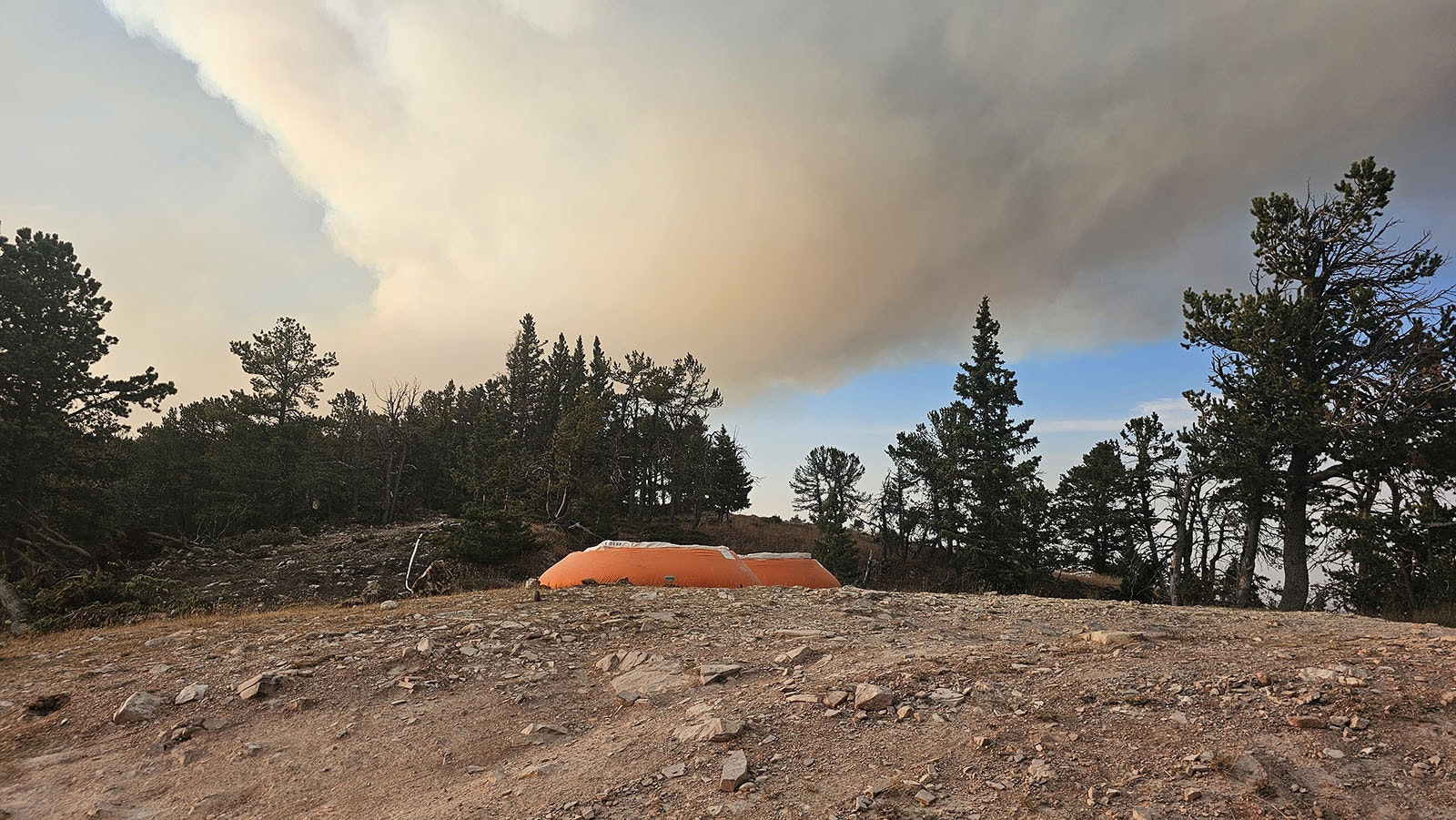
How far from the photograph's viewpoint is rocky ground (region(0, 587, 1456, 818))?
12.4 feet

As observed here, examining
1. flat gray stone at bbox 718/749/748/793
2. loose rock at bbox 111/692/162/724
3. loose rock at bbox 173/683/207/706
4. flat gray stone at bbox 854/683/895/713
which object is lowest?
loose rock at bbox 111/692/162/724

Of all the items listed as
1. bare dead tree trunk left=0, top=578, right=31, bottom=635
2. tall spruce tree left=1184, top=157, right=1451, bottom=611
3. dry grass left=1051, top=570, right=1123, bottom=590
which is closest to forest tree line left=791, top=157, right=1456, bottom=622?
tall spruce tree left=1184, top=157, right=1451, bottom=611

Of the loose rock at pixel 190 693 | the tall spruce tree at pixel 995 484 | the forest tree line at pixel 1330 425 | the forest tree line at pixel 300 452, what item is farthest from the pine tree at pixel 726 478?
the loose rock at pixel 190 693

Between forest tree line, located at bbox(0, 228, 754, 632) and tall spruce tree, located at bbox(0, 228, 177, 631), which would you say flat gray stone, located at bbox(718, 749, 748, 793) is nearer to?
forest tree line, located at bbox(0, 228, 754, 632)

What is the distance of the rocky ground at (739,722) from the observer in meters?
3.78

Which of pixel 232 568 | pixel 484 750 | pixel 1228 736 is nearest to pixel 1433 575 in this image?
pixel 1228 736

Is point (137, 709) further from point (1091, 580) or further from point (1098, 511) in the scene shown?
point (1091, 580)

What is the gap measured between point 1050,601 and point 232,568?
27.8 m

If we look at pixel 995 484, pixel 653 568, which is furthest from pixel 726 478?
pixel 653 568

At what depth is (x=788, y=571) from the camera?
17.2 m

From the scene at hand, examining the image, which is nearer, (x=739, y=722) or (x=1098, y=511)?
(x=739, y=722)

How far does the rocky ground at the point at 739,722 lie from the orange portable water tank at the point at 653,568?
5632 mm

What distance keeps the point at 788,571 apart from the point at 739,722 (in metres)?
12.6

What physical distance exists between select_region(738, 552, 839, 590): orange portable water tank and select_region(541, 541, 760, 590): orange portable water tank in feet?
5.96
